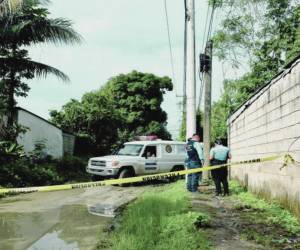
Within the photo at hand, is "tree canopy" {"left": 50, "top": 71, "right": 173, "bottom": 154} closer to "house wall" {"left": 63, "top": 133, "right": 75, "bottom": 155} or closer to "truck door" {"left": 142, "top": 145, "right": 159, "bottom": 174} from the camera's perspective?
"house wall" {"left": 63, "top": 133, "right": 75, "bottom": 155}

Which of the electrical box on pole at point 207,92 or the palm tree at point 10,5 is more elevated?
the palm tree at point 10,5

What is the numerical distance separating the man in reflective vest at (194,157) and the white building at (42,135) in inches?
369

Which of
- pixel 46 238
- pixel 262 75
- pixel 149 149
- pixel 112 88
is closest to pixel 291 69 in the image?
pixel 46 238

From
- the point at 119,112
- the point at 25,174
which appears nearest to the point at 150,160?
the point at 25,174

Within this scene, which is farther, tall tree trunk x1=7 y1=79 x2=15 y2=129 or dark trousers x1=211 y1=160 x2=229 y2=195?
tall tree trunk x1=7 y1=79 x2=15 y2=129

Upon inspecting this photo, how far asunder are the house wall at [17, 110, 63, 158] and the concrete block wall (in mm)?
11567

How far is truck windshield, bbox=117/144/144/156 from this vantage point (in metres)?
18.5

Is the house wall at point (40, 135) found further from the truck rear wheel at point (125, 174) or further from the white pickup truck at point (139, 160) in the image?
the truck rear wheel at point (125, 174)

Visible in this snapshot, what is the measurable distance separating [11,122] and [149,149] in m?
6.01

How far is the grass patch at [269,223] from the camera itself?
21.8ft

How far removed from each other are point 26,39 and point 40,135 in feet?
19.9

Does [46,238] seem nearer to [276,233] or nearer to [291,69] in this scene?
[276,233]

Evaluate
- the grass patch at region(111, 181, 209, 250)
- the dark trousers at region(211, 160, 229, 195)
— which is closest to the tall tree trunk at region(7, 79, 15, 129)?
the dark trousers at region(211, 160, 229, 195)

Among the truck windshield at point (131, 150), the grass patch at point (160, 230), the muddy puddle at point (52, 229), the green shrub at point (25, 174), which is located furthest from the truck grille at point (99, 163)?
the grass patch at point (160, 230)
